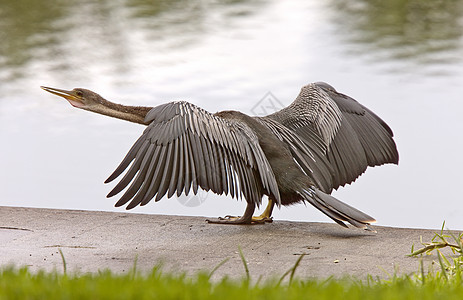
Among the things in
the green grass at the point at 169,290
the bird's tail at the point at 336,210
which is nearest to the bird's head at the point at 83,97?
the bird's tail at the point at 336,210

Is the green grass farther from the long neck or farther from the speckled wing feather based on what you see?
the long neck

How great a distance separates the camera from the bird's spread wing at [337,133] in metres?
6.42

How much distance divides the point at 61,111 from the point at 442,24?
899cm

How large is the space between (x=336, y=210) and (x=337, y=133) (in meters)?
1.12

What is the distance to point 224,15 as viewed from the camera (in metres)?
18.4

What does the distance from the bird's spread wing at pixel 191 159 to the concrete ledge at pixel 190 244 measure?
1.13 feet

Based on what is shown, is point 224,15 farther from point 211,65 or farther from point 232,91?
point 232,91

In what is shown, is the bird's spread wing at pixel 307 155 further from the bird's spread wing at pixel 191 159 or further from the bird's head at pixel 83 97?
the bird's head at pixel 83 97

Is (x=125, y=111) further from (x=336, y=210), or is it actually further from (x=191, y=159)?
(x=336, y=210)

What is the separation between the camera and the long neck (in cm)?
652

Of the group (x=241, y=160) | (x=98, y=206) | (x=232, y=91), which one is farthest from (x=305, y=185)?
(x=232, y=91)

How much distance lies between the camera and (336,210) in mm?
5617

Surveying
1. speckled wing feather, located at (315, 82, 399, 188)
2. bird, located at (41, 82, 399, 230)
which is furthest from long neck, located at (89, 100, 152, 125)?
speckled wing feather, located at (315, 82, 399, 188)

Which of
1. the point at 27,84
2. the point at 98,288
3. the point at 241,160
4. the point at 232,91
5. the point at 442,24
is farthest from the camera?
the point at 442,24
